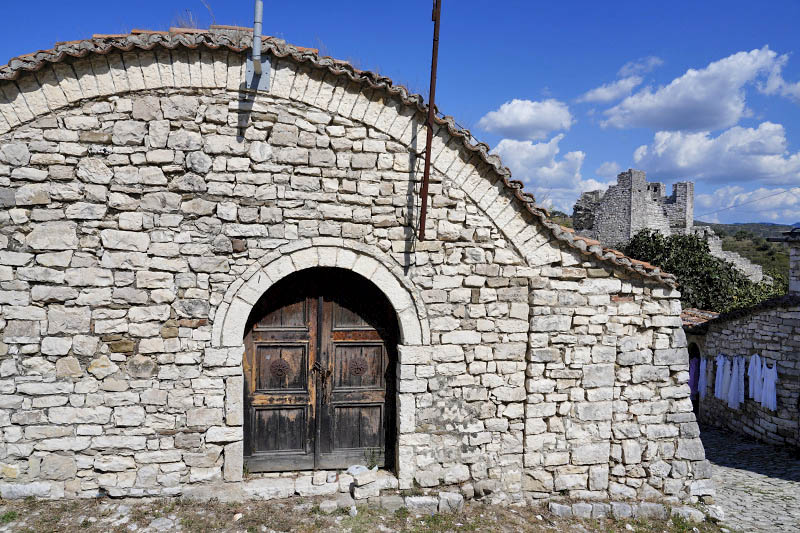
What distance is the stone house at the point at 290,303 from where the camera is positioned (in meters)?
4.90

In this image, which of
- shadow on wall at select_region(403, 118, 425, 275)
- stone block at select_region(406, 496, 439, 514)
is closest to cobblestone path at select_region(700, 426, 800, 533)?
stone block at select_region(406, 496, 439, 514)

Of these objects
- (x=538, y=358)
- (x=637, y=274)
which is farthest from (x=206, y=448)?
(x=637, y=274)

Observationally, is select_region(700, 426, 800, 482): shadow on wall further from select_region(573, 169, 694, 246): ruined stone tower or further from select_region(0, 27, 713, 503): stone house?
select_region(573, 169, 694, 246): ruined stone tower

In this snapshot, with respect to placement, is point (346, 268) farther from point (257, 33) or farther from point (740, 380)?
point (740, 380)

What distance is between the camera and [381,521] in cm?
507

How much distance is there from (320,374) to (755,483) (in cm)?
722

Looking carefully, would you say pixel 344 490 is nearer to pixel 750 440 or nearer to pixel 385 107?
pixel 385 107

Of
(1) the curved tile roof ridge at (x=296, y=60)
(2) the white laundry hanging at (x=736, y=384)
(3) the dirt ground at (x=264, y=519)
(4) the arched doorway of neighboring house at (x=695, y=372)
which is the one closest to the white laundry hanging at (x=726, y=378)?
(2) the white laundry hanging at (x=736, y=384)

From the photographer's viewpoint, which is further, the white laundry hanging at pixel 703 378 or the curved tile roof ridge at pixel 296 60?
the white laundry hanging at pixel 703 378

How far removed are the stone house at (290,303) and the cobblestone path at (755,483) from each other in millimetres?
1258

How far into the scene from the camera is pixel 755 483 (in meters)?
7.86

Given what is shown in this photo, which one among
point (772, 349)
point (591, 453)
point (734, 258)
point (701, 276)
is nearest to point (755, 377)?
point (772, 349)

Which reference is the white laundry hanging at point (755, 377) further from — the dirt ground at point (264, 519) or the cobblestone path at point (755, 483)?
the dirt ground at point (264, 519)

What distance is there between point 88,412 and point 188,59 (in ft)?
12.1
